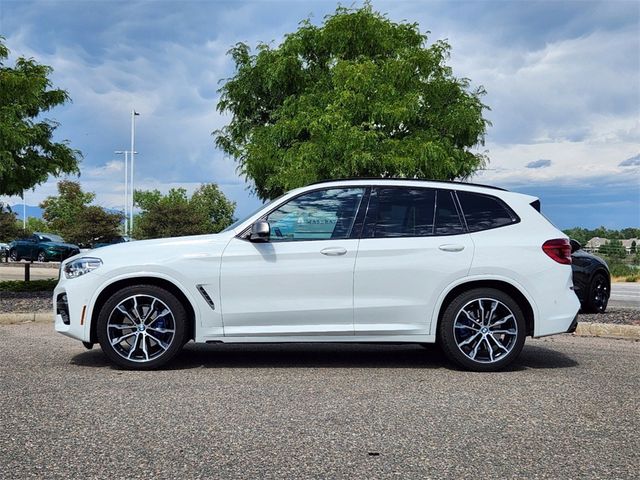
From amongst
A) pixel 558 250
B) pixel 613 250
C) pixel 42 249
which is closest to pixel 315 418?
pixel 558 250

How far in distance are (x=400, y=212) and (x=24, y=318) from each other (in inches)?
251

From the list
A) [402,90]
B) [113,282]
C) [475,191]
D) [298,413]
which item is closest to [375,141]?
[402,90]

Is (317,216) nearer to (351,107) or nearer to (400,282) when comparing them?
(400,282)

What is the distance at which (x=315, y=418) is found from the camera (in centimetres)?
425

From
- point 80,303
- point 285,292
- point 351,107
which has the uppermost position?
point 351,107

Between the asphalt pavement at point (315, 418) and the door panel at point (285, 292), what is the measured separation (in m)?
0.45

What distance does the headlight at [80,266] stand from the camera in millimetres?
5840

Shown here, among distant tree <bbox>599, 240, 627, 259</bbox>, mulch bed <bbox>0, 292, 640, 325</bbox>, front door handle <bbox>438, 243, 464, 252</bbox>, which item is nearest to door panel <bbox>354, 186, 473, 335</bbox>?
front door handle <bbox>438, 243, 464, 252</bbox>

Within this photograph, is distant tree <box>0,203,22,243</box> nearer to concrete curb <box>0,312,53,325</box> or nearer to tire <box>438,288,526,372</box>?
concrete curb <box>0,312,53,325</box>

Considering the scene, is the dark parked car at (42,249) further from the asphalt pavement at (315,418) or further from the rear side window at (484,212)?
the rear side window at (484,212)

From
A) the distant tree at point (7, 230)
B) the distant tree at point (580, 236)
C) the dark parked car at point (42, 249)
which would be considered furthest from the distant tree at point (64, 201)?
the distant tree at point (580, 236)

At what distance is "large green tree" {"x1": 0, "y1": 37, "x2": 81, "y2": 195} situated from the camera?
500 inches

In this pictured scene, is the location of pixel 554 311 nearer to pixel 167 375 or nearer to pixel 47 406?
pixel 167 375

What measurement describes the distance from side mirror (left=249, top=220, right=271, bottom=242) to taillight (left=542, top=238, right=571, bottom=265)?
265 centimetres
